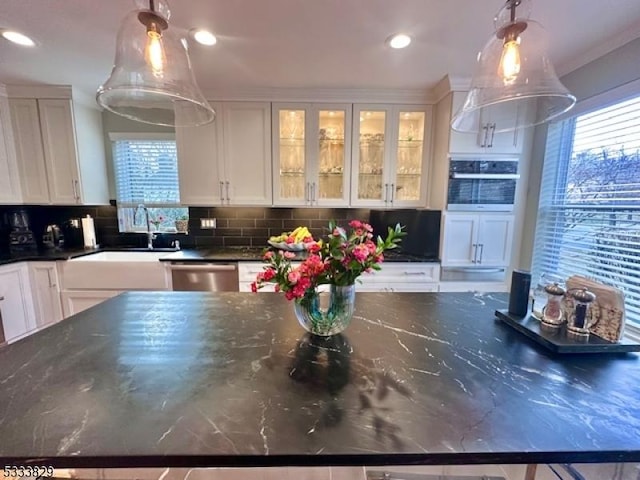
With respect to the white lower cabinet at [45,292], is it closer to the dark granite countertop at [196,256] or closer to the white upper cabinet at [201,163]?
the dark granite countertop at [196,256]

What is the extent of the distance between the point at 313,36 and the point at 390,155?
4.20 feet

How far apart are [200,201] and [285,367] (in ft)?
7.48

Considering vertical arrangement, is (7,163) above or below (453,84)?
below

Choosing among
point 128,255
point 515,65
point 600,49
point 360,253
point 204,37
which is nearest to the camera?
point 360,253

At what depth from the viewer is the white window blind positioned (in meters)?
2.99

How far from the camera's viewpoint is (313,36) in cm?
173

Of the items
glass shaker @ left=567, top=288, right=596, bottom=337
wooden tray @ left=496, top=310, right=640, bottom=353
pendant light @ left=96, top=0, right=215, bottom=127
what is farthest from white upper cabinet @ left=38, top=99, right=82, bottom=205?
glass shaker @ left=567, top=288, right=596, bottom=337

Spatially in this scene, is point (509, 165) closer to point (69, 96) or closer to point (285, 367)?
point (285, 367)

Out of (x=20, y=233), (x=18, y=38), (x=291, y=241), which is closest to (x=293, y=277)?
(x=291, y=241)

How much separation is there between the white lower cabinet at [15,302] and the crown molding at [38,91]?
1.55m

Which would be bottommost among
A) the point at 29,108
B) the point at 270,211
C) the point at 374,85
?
the point at 270,211

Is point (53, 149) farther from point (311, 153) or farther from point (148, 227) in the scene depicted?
point (311, 153)

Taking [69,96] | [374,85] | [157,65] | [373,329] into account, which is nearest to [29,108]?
[69,96]

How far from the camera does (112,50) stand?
75.5 inches
